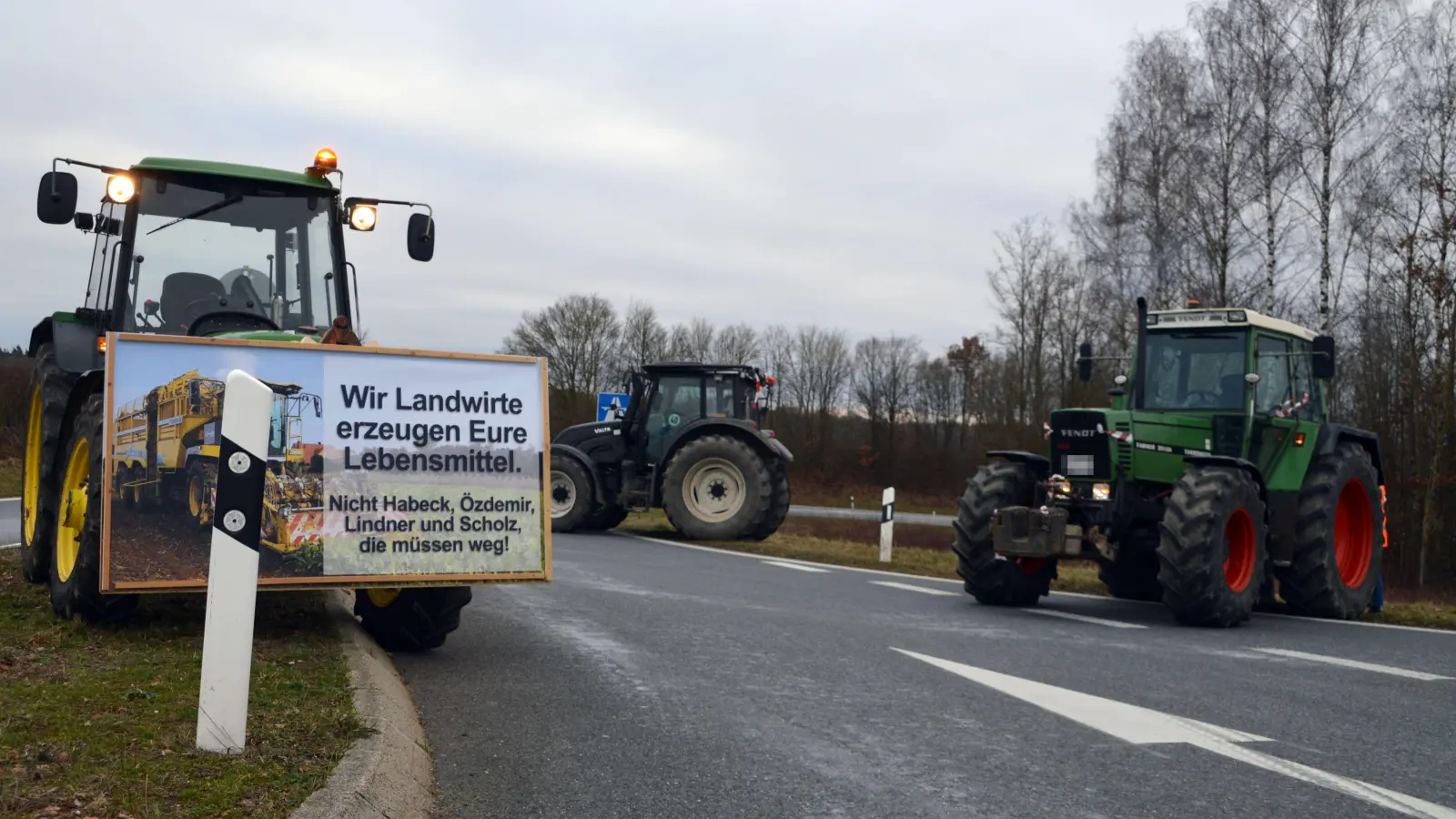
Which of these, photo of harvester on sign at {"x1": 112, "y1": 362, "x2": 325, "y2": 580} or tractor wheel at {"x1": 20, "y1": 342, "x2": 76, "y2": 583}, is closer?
photo of harvester on sign at {"x1": 112, "y1": 362, "x2": 325, "y2": 580}

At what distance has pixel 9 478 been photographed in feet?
97.7

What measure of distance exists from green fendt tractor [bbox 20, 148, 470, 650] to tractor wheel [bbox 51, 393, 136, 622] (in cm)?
2

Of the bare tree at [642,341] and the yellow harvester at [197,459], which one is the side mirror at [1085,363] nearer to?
the yellow harvester at [197,459]

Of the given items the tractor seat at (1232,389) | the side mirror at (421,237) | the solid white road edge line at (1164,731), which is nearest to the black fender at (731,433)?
the tractor seat at (1232,389)

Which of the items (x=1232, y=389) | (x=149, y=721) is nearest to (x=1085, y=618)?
(x=1232, y=389)

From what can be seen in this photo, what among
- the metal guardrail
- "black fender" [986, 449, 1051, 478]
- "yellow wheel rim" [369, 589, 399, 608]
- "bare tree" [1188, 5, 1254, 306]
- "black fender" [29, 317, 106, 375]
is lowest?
the metal guardrail

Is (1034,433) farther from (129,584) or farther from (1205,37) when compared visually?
(129,584)

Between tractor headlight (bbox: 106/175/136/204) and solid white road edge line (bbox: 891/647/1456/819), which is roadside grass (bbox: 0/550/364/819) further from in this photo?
solid white road edge line (bbox: 891/647/1456/819)

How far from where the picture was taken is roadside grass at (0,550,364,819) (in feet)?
12.1

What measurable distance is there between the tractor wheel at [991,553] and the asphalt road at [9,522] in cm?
922

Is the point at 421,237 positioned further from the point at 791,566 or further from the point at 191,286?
the point at 791,566

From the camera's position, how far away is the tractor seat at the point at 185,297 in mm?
8016

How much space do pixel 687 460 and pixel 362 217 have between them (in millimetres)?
10901

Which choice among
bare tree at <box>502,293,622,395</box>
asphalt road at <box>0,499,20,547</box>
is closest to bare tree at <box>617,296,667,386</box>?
bare tree at <box>502,293,622,395</box>
